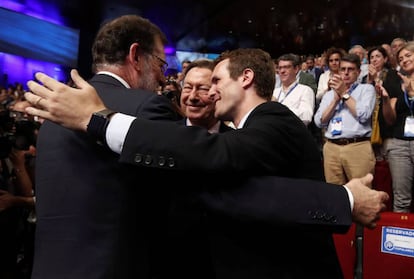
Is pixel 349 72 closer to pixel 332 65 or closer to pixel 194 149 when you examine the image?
pixel 332 65

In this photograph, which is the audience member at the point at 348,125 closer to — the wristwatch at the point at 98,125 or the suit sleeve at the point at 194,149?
the suit sleeve at the point at 194,149

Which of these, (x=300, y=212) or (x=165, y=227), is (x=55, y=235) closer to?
(x=165, y=227)

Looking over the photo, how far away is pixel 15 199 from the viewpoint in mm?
2754

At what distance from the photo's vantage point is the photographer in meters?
2.71

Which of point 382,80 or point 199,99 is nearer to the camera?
point 199,99

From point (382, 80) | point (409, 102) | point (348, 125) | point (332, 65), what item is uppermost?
point (332, 65)

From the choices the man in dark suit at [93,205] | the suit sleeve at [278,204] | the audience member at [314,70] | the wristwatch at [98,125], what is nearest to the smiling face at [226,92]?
the man in dark suit at [93,205]

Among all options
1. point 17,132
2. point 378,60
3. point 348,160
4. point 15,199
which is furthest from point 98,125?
point 378,60

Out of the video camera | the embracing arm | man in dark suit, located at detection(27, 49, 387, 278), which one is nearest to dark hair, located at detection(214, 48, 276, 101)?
man in dark suit, located at detection(27, 49, 387, 278)

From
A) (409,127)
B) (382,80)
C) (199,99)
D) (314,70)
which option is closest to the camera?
(199,99)

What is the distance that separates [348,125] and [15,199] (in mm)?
2700

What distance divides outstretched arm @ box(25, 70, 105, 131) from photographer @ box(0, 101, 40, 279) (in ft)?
4.71

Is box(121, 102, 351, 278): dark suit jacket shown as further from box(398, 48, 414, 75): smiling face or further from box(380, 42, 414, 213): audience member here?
box(398, 48, 414, 75): smiling face

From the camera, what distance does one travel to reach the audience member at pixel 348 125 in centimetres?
395
